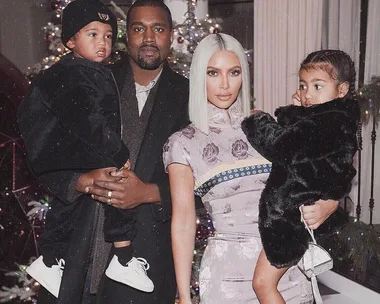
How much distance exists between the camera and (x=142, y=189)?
9.94 feet

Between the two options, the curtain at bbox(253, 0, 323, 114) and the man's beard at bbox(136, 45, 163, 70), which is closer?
the man's beard at bbox(136, 45, 163, 70)

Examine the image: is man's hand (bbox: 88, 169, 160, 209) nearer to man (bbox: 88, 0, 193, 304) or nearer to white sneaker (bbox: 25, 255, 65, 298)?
man (bbox: 88, 0, 193, 304)

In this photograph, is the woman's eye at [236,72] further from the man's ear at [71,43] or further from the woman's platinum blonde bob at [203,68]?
the man's ear at [71,43]

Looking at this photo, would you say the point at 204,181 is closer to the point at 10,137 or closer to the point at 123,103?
the point at 123,103

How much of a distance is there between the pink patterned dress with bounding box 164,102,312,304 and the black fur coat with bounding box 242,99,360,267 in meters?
0.08

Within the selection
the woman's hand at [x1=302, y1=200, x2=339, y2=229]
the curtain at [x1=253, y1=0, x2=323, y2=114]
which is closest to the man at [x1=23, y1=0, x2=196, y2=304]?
the woman's hand at [x1=302, y1=200, x2=339, y2=229]

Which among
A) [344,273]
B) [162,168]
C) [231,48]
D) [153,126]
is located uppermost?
[231,48]

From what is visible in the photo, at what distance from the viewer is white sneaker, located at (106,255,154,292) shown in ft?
9.93

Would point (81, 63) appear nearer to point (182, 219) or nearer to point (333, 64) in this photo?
point (182, 219)

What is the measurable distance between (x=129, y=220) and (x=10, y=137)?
9.66 ft

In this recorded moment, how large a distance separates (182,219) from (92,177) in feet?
1.77

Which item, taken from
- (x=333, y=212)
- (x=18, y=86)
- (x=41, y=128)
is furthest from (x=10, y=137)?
(x=333, y=212)

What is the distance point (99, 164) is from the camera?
3061 mm

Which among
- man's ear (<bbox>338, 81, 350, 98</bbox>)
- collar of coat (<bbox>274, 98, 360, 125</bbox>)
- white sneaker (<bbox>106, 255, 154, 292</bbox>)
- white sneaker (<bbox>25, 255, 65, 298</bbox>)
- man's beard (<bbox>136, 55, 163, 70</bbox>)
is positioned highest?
man's beard (<bbox>136, 55, 163, 70</bbox>)
